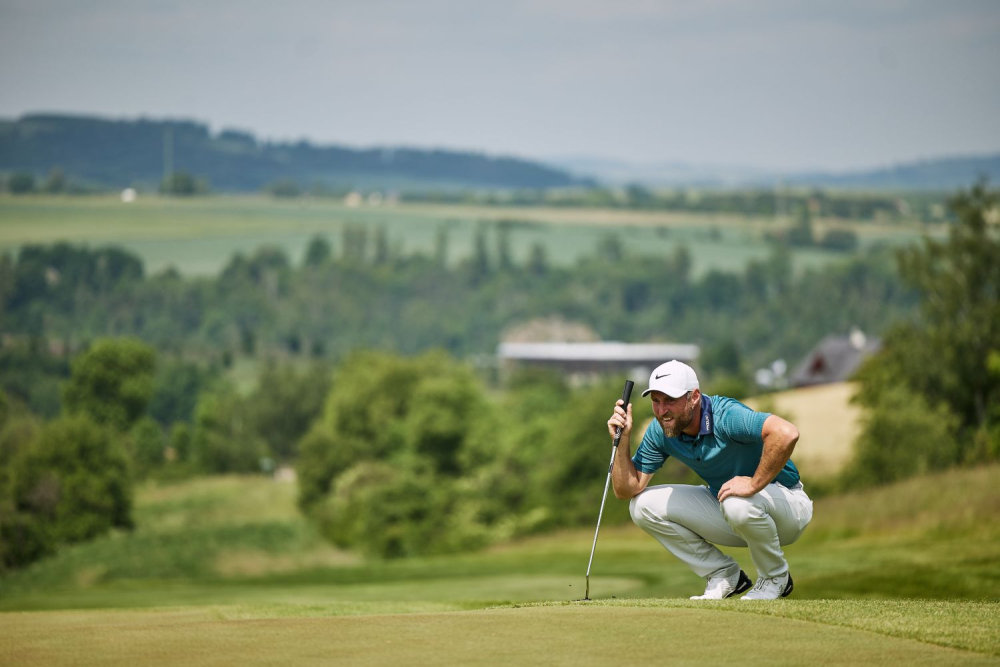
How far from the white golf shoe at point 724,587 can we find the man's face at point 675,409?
1665 mm

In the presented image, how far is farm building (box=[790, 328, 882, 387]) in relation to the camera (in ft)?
429

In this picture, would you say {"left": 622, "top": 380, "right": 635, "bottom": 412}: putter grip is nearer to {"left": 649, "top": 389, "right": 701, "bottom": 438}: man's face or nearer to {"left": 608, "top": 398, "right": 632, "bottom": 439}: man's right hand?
{"left": 608, "top": 398, "right": 632, "bottom": 439}: man's right hand

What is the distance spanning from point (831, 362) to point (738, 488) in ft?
416

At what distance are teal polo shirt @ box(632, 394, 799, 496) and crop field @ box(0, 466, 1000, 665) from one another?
107 centimetres

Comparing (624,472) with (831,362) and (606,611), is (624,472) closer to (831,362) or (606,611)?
(606,611)

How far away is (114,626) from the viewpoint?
34.6ft

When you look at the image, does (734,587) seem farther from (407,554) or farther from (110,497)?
(110,497)

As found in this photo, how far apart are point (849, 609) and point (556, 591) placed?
512 inches

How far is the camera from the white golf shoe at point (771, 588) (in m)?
11.3

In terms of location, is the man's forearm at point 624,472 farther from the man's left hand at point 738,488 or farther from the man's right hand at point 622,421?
the man's left hand at point 738,488

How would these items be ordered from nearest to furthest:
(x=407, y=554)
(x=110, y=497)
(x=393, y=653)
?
(x=393, y=653) → (x=407, y=554) → (x=110, y=497)

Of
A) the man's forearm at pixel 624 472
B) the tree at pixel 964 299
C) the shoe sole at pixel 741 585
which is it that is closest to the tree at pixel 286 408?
the tree at pixel 964 299

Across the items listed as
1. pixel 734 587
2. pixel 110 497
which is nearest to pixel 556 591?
pixel 734 587

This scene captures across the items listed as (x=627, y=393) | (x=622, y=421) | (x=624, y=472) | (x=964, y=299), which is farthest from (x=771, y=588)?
(x=964, y=299)
